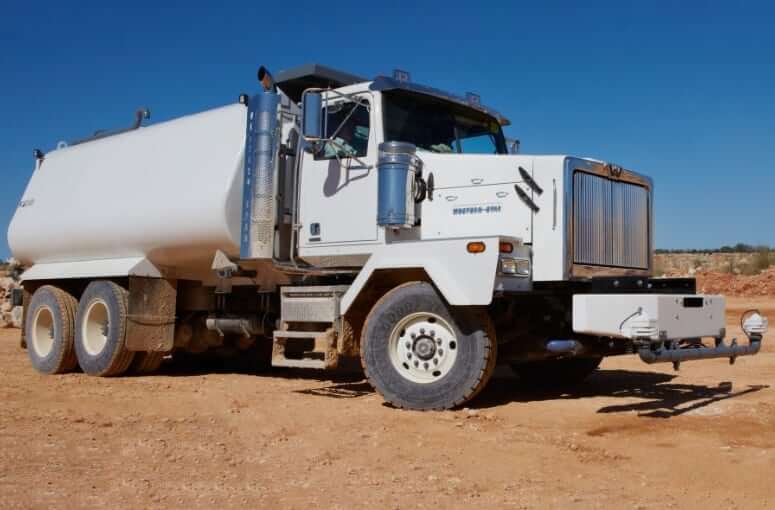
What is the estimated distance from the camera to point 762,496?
4.68 metres

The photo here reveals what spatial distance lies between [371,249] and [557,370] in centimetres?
295

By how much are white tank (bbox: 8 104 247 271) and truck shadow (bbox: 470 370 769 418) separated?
139 inches

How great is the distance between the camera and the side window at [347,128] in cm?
869

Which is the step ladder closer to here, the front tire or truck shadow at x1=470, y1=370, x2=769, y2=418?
the front tire

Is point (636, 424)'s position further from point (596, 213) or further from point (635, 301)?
point (596, 213)

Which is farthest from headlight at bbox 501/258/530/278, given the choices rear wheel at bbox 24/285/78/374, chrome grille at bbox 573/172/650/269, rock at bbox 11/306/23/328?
rock at bbox 11/306/23/328

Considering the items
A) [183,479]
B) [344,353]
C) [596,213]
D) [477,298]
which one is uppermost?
[596,213]

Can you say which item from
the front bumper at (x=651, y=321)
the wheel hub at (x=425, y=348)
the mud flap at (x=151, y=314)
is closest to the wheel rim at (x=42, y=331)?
the mud flap at (x=151, y=314)

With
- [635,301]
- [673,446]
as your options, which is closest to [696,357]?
[635,301]

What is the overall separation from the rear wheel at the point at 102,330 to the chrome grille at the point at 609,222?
609cm

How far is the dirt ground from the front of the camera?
473 centimetres

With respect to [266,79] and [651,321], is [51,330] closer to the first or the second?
[266,79]

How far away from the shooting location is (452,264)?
7469 millimetres

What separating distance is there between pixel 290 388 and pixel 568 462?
468 cm
